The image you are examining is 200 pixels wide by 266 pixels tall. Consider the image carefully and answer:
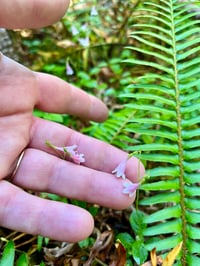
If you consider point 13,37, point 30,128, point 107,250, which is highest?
point 13,37

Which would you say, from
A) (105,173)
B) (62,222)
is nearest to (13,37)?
(105,173)

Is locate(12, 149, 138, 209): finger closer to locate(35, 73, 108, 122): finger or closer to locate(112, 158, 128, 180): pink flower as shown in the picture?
locate(112, 158, 128, 180): pink flower

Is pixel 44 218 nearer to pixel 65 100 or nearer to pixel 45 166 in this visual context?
pixel 45 166

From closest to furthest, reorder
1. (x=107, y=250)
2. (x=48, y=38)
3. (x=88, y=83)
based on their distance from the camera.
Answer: (x=107, y=250) < (x=88, y=83) < (x=48, y=38)

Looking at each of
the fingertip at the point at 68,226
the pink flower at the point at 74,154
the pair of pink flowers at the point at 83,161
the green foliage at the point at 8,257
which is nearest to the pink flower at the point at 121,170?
the pair of pink flowers at the point at 83,161

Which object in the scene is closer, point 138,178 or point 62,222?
point 62,222

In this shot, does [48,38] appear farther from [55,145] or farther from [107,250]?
[107,250]

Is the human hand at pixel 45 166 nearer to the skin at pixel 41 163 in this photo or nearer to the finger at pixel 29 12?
the skin at pixel 41 163

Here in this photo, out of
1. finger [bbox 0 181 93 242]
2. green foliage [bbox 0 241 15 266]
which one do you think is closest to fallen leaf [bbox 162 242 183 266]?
finger [bbox 0 181 93 242]

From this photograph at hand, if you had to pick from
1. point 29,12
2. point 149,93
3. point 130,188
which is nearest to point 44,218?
point 130,188
